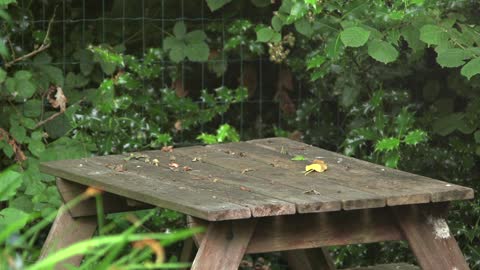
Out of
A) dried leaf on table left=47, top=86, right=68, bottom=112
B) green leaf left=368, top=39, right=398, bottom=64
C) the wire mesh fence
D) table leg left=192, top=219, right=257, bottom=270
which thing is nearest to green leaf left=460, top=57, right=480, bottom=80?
green leaf left=368, top=39, right=398, bottom=64

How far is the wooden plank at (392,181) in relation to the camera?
3232 millimetres

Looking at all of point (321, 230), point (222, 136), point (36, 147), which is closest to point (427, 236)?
point (321, 230)

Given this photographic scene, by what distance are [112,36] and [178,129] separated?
21.7 inches

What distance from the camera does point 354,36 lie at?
14.1 ft

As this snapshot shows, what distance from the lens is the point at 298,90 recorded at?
19.1 feet

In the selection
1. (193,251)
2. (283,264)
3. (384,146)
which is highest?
(384,146)

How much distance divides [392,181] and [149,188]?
0.74 meters

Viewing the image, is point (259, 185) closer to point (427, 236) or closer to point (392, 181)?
point (392, 181)

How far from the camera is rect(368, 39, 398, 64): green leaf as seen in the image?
4305 millimetres

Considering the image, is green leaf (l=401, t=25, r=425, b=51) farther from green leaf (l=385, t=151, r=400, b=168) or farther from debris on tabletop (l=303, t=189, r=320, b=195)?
debris on tabletop (l=303, t=189, r=320, b=195)

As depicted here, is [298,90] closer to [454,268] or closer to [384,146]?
[384,146]

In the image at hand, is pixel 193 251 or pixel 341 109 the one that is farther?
pixel 341 109

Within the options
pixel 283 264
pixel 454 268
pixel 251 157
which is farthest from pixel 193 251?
pixel 454 268

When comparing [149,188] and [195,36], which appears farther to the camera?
[195,36]
